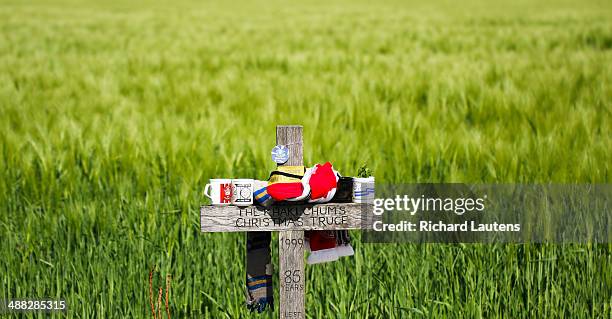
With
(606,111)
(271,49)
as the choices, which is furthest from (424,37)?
(606,111)

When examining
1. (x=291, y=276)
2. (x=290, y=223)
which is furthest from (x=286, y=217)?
(x=291, y=276)

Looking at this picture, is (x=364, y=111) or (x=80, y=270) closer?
(x=80, y=270)

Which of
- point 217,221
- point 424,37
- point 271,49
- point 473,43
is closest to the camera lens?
point 217,221

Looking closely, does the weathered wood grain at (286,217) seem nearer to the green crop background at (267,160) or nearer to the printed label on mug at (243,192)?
the printed label on mug at (243,192)

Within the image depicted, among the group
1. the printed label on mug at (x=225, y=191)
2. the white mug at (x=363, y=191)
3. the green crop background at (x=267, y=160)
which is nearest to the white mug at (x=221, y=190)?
the printed label on mug at (x=225, y=191)

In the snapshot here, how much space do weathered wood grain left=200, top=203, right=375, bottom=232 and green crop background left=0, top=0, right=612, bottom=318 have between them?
45 centimetres

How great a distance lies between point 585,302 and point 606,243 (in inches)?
12.6

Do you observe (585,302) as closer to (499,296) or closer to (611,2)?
(499,296)

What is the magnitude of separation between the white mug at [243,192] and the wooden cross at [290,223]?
18 millimetres

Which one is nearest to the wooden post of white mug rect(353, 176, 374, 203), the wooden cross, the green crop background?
the wooden cross

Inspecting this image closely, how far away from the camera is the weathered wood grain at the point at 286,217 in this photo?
4.24 feet

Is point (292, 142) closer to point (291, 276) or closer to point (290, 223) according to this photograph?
point (290, 223)

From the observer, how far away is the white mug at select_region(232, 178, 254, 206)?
4.19ft

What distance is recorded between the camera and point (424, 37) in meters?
7.12
